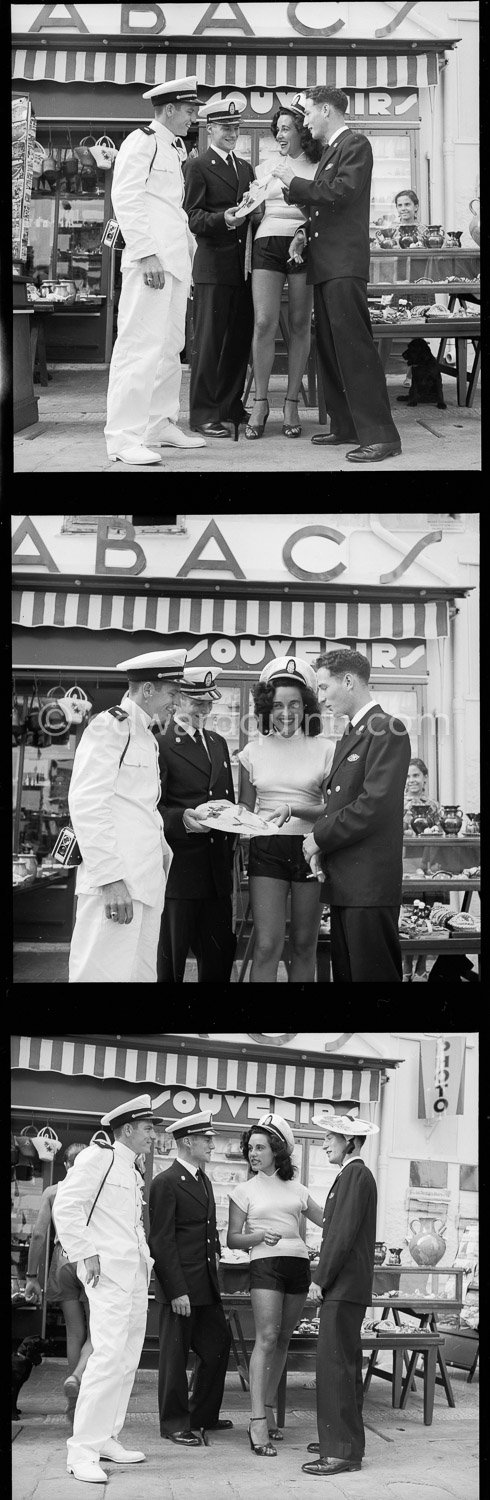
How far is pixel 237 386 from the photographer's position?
441cm

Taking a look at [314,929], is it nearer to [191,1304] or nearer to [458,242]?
[191,1304]

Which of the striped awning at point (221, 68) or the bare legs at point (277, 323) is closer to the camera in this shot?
the striped awning at point (221, 68)

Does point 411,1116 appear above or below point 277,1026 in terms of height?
below

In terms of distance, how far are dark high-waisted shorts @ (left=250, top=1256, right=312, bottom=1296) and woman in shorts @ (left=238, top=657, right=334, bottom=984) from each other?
2.56ft

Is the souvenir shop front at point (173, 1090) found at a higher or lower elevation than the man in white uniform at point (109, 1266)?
higher

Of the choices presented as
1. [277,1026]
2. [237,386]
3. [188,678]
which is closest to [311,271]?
[237,386]

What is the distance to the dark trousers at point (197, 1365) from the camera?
4.07 metres

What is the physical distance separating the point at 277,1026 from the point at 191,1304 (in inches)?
31.9

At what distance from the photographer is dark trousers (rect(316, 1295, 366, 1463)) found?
4020 mm

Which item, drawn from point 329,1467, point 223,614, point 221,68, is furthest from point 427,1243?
point 221,68

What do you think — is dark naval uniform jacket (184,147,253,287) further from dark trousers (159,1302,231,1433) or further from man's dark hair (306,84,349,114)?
dark trousers (159,1302,231,1433)

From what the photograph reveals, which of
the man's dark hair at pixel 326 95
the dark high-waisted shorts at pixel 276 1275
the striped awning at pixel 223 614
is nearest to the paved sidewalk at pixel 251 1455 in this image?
the dark high-waisted shorts at pixel 276 1275

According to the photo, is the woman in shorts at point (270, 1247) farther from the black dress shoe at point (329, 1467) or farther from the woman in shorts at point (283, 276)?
the woman in shorts at point (283, 276)

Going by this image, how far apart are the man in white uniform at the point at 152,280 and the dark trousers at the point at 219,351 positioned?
63 millimetres
